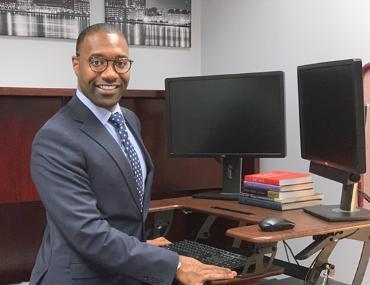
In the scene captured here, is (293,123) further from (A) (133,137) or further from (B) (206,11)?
(A) (133,137)

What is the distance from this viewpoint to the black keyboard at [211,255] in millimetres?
1860

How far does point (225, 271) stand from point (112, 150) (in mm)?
503

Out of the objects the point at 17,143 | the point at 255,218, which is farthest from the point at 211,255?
the point at 17,143

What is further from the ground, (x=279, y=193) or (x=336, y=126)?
(x=336, y=126)

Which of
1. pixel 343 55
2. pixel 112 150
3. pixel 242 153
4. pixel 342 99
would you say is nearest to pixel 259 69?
pixel 343 55

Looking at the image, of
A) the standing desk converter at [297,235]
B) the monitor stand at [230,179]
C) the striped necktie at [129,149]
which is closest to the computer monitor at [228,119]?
the monitor stand at [230,179]

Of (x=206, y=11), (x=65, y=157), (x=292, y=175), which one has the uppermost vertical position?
(x=206, y=11)

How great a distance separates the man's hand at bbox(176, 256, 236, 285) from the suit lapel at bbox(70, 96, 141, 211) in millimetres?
234

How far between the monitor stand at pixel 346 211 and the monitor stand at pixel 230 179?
1.71 feet

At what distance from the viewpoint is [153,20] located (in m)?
3.52

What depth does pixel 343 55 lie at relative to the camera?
2.69 metres

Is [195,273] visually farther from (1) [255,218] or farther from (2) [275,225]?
(1) [255,218]

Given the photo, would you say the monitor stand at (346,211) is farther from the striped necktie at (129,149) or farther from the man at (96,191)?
the striped necktie at (129,149)

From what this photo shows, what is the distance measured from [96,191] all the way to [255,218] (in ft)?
2.40
